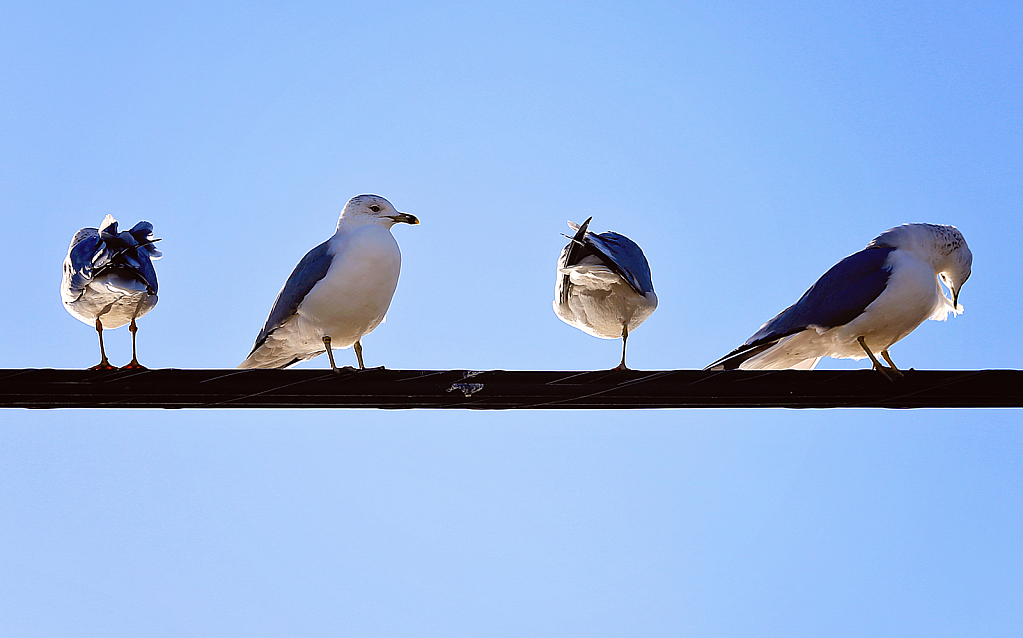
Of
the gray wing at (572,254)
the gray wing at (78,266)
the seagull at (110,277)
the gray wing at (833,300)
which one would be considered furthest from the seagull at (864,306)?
the gray wing at (78,266)

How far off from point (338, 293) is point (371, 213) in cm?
86

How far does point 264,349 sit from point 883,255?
4.17 metres

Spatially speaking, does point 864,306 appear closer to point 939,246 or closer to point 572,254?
point 939,246

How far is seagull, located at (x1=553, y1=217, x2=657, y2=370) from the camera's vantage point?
761 cm

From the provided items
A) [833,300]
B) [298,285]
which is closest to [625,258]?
[833,300]

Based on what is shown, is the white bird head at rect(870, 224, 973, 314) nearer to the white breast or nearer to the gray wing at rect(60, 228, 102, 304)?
the white breast

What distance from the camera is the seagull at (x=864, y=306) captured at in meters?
6.41

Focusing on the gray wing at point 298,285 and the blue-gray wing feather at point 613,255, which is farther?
the blue-gray wing feather at point 613,255

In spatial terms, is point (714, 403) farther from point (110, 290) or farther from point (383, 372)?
point (110, 290)

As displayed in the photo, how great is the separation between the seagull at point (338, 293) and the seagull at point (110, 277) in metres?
1.14

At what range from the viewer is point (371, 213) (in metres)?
7.11

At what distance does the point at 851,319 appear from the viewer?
6.45 m

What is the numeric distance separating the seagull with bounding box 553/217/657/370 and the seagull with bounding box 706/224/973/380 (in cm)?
128

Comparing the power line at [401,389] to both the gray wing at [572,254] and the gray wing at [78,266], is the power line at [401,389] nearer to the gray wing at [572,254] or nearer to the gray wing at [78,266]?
the gray wing at [572,254]
